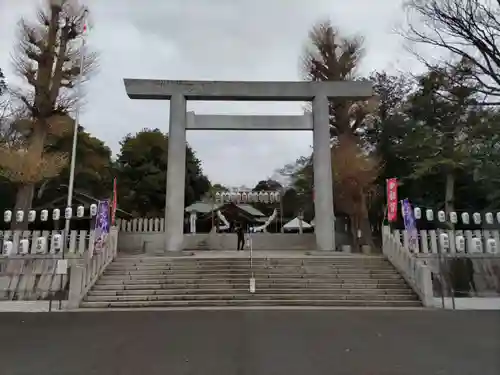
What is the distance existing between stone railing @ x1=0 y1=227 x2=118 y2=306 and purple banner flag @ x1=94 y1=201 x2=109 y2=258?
164 millimetres

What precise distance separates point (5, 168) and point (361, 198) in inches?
690

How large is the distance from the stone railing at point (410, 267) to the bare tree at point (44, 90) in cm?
1428

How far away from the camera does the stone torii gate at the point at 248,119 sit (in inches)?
660

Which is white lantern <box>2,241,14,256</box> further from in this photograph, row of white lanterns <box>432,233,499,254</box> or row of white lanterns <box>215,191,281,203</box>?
row of white lanterns <box>432,233,499,254</box>

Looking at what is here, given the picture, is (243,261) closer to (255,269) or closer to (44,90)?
(255,269)

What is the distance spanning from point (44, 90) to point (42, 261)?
7820 mm

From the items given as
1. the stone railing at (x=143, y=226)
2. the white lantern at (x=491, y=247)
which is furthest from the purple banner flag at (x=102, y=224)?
the white lantern at (x=491, y=247)

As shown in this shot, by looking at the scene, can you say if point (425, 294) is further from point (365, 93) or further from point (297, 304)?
point (365, 93)

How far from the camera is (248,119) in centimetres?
1761

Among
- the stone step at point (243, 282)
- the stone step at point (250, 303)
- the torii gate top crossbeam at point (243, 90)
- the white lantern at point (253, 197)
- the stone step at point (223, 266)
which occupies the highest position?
the torii gate top crossbeam at point (243, 90)

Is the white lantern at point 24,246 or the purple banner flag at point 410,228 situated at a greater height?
the purple banner flag at point 410,228

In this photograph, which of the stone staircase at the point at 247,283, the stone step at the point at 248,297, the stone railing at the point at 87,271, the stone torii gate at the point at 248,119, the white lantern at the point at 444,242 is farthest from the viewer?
the stone torii gate at the point at 248,119

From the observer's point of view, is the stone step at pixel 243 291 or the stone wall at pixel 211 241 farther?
the stone wall at pixel 211 241

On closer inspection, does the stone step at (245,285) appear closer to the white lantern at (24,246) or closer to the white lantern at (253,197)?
the white lantern at (24,246)
